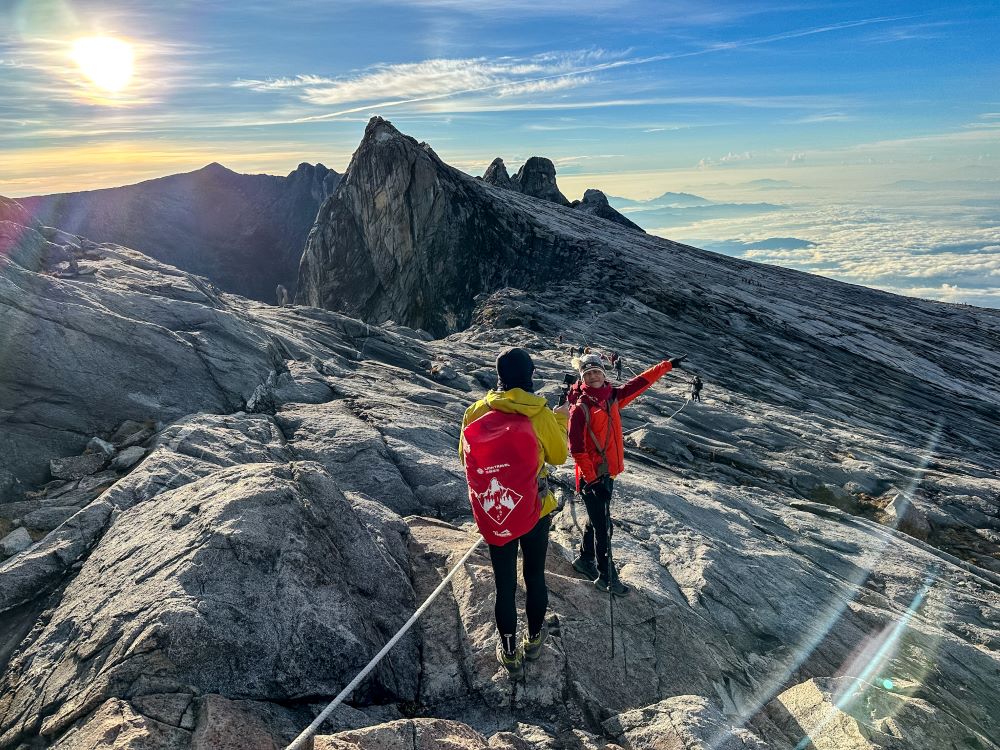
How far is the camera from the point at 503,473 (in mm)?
6016

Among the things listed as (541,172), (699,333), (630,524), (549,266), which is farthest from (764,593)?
(541,172)

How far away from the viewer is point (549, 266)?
48.8 m

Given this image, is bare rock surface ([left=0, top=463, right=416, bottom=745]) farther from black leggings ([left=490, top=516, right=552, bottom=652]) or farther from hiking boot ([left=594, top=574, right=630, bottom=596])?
hiking boot ([left=594, top=574, right=630, bottom=596])

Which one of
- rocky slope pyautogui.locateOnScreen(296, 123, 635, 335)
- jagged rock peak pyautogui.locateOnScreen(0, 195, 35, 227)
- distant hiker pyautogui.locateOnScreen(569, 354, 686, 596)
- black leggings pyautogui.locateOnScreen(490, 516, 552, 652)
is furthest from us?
rocky slope pyautogui.locateOnScreen(296, 123, 635, 335)

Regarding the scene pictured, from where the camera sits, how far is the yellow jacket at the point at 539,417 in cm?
608

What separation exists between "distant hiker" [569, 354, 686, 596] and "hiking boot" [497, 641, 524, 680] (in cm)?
209

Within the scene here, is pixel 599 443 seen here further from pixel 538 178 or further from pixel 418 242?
pixel 538 178

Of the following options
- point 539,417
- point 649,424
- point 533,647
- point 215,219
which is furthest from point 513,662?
point 215,219

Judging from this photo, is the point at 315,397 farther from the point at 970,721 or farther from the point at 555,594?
the point at 970,721

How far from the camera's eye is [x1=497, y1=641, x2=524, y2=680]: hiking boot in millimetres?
6410

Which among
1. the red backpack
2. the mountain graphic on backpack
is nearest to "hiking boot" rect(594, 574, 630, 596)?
the red backpack

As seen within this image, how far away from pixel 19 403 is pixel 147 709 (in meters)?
9.23

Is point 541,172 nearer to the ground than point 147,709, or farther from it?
farther from it

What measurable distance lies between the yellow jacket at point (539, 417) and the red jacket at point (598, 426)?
1704 millimetres
